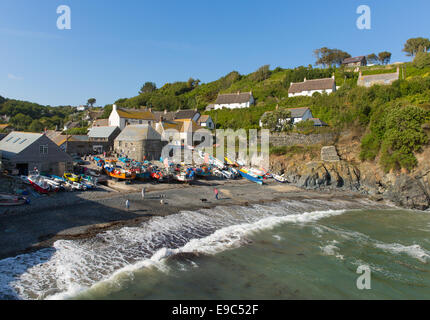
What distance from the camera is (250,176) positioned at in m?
35.4

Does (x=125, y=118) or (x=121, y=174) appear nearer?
(x=121, y=174)

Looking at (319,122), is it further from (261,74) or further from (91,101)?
(91,101)

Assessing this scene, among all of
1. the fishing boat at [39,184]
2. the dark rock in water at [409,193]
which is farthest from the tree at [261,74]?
the fishing boat at [39,184]

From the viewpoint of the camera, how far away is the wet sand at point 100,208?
13.6m

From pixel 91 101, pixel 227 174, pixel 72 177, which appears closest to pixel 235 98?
pixel 227 174

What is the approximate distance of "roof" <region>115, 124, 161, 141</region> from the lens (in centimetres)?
3713

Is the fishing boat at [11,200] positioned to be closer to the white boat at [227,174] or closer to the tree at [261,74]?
the white boat at [227,174]

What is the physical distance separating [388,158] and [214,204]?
24.7m

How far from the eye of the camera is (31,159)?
79.0ft

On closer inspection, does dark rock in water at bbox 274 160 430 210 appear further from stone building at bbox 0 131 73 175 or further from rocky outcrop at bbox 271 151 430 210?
stone building at bbox 0 131 73 175

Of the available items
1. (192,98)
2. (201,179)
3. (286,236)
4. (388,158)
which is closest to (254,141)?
(201,179)

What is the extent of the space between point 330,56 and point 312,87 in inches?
1412

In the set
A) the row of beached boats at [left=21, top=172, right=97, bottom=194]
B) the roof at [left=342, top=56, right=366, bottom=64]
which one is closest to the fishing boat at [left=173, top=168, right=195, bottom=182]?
the row of beached boats at [left=21, top=172, right=97, bottom=194]

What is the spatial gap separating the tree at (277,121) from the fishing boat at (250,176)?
12.0m
